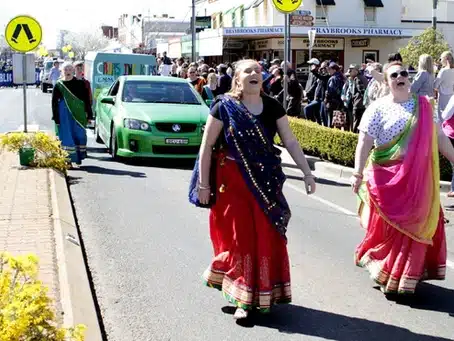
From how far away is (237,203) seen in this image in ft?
17.3

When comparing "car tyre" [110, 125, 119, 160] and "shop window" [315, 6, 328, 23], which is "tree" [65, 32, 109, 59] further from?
"car tyre" [110, 125, 119, 160]

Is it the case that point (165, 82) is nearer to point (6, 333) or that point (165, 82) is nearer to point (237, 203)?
point (237, 203)

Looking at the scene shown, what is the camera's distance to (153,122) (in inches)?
510

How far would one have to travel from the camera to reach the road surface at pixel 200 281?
5.27 meters

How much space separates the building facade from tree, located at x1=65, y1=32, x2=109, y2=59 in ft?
246

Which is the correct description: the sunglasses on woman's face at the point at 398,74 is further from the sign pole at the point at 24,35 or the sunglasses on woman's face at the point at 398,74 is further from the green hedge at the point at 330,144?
the sign pole at the point at 24,35

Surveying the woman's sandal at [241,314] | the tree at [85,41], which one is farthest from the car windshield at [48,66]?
the tree at [85,41]

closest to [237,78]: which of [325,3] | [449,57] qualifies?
[449,57]

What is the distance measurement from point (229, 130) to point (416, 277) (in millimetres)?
1819

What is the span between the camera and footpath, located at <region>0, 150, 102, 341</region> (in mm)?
5297

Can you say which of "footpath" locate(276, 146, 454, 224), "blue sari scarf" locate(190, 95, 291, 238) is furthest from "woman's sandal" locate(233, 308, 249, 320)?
"footpath" locate(276, 146, 454, 224)

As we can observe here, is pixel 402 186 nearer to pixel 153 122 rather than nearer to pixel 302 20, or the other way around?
pixel 153 122

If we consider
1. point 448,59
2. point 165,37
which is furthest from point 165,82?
point 165,37

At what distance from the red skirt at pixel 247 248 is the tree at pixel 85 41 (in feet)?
381
